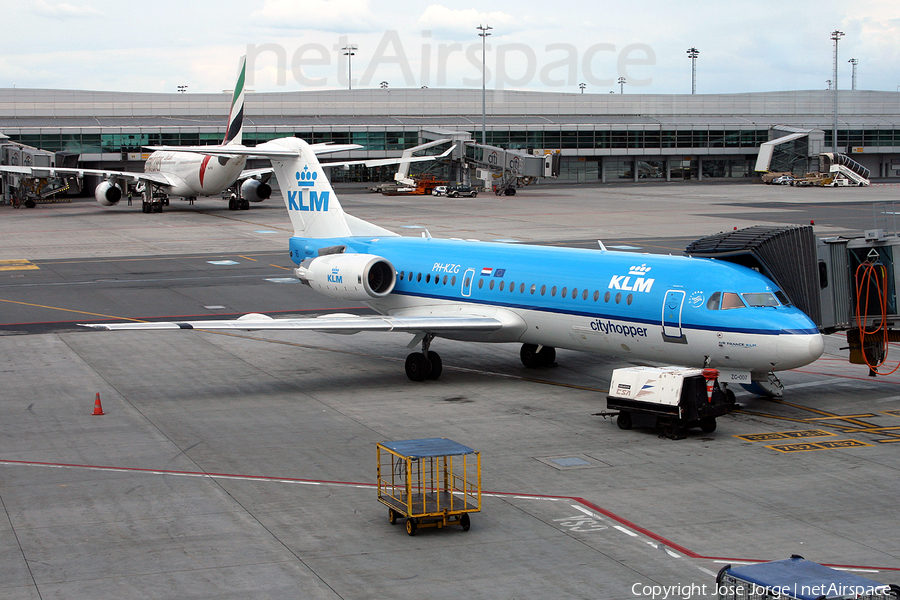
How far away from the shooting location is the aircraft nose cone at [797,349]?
75.3ft

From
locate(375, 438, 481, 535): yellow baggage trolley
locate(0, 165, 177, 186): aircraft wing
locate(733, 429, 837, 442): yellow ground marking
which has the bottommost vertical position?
locate(733, 429, 837, 442): yellow ground marking

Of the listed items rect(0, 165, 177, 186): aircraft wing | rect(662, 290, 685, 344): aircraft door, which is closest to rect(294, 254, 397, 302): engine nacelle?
rect(662, 290, 685, 344): aircraft door

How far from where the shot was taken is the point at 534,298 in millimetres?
27375

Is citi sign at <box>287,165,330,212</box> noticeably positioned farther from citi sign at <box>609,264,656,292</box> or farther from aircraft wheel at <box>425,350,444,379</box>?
citi sign at <box>609,264,656,292</box>

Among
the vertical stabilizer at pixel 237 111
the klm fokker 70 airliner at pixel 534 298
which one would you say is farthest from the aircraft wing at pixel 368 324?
the vertical stabilizer at pixel 237 111

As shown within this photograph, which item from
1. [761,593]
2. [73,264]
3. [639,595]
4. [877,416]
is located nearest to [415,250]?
[877,416]

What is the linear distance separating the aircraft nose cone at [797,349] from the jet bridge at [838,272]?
2.11m

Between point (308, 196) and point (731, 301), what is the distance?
15995mm

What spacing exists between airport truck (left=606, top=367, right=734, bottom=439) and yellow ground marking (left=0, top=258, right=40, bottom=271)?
39.2 meters

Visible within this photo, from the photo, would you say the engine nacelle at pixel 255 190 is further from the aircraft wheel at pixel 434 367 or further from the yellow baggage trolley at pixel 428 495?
the yellow baggage trolley at pixel 428 495

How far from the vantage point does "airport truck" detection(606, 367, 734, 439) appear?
21938 mm

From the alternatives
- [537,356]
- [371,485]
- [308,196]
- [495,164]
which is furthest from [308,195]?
[495,164]

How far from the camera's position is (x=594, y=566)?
14.8 metres

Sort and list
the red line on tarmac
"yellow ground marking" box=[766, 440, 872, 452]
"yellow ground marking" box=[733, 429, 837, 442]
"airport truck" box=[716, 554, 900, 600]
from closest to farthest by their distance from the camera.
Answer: "airport truck" box=[716, 554, 900, 600] < the red line on tarmac < "yellow ground marking" box=[766, 440, 872, 452] < "yellow ground marking" box=[733, 429, 837, 442]
